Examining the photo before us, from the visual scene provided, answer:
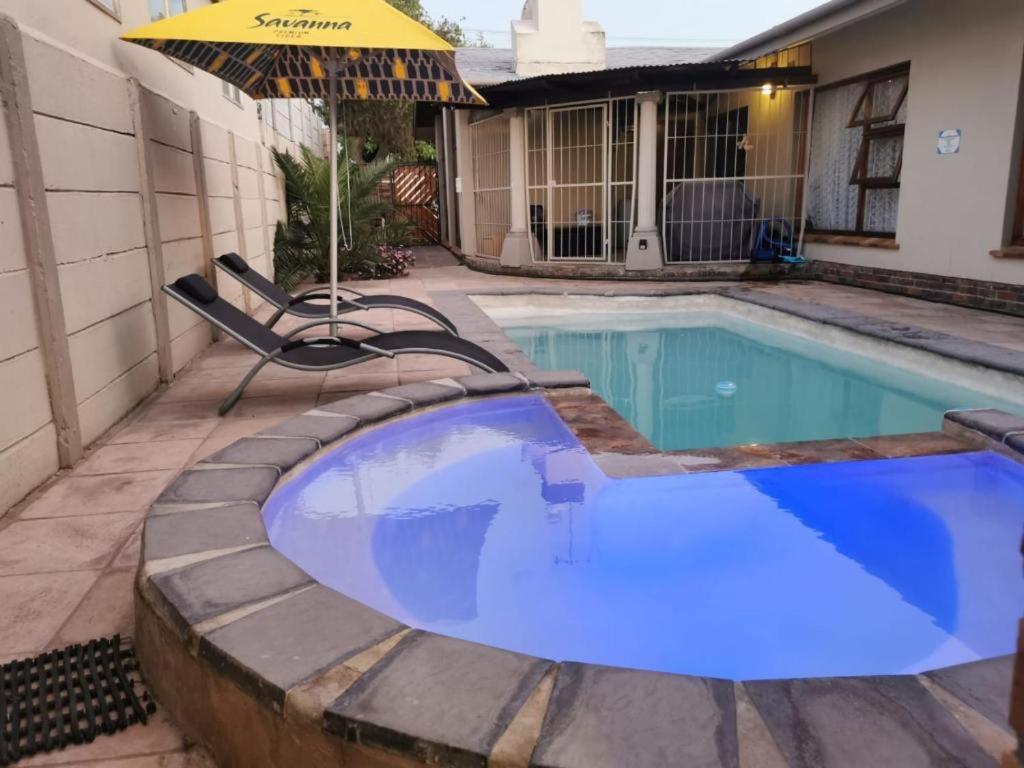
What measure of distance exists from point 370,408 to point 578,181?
9.43 m

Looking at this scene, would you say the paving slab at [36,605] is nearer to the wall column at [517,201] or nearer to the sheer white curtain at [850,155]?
the sheer white curtain at [850,155]

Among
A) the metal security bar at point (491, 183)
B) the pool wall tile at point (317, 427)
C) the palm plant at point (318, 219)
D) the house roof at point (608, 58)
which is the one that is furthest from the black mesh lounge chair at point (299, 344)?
the house roof at point (608, 58)

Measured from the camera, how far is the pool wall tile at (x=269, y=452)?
2818 millimetres

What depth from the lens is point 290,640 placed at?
5.14ft

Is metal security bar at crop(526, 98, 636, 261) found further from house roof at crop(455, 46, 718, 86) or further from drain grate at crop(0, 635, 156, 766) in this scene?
drain grate at crop(0, 635, 156, 766)

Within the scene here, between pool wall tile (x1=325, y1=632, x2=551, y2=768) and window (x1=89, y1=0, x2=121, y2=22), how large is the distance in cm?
431

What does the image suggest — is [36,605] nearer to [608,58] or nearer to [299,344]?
[299,344]

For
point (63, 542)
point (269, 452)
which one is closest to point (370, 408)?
point (269, 452)

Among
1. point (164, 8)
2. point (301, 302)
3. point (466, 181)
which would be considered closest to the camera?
point (164, 8)

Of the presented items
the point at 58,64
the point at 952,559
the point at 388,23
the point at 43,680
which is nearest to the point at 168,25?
the point at 58,64

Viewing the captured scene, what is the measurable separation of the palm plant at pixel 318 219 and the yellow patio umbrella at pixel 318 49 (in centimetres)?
403

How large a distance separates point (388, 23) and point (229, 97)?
4364mm

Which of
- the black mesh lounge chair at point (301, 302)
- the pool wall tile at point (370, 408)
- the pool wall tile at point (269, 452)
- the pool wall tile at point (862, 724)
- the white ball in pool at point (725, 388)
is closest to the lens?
the pool wall tile at point (862, 724)

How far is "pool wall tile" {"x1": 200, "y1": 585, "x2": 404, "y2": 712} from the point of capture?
4.72 feet
